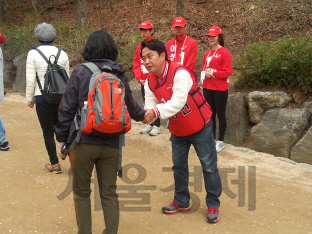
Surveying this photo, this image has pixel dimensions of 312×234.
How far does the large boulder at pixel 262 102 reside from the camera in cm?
794

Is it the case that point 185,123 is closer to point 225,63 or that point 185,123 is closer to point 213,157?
point 213,157

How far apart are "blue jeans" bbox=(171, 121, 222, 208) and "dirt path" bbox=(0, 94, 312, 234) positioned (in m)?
0.26

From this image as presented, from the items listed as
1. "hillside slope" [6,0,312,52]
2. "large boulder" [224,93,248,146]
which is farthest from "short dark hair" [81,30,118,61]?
"hillside slope" [6,0,312,52]

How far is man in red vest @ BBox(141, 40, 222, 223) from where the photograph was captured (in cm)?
382

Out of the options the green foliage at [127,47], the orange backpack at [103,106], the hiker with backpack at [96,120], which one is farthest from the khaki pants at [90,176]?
the green foliage at [127,47]

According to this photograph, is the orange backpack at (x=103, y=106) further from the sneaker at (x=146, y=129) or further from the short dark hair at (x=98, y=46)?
the sneaker at (x=146, y=129)

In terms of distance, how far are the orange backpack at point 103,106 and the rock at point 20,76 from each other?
877cm

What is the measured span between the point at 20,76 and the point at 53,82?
24.1ft

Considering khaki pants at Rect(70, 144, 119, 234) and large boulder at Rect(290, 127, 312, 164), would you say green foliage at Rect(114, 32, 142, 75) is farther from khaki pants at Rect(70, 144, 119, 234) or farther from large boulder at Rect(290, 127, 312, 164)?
khaki pants at Rect(70, 144, 119, 234)

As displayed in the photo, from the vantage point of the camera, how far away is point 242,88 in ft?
28.6

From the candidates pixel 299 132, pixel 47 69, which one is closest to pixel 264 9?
pixel 299 132

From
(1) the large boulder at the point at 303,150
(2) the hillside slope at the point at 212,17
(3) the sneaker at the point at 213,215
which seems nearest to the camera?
(3) the sneaker at the point at 213,215

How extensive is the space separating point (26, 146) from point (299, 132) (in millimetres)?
Result: 4767

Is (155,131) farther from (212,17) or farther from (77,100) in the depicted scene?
(212,17)
